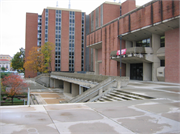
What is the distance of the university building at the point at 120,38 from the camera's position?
2673 cm

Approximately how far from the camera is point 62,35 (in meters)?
69.2

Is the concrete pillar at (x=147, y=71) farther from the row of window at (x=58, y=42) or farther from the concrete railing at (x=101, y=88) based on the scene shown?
the row of window at (x=58, y=42)

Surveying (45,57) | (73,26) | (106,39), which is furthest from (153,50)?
(73,26)

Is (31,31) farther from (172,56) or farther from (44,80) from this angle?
(172,56)

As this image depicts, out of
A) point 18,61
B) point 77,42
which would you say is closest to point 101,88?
point 77,42

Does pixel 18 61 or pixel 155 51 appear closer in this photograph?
pixel 155 51

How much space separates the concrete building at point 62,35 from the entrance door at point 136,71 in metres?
34.4

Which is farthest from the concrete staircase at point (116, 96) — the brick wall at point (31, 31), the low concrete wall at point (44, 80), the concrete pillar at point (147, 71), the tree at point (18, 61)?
the tree at point (18, 61)

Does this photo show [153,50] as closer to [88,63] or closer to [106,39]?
[106,39]

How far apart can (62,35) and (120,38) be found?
4794cm

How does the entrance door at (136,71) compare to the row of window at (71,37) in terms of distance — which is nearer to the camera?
the entrance door at (136,71)

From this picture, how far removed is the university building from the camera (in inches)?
1053

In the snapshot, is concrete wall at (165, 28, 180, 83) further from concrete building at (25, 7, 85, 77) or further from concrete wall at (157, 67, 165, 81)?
concrete building at (25, 7, 85, 77)

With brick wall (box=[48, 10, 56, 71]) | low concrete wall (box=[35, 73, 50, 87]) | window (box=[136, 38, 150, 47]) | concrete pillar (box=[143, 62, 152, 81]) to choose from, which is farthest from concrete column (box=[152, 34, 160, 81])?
brick wall (box=[48, 10, 56, 71])
